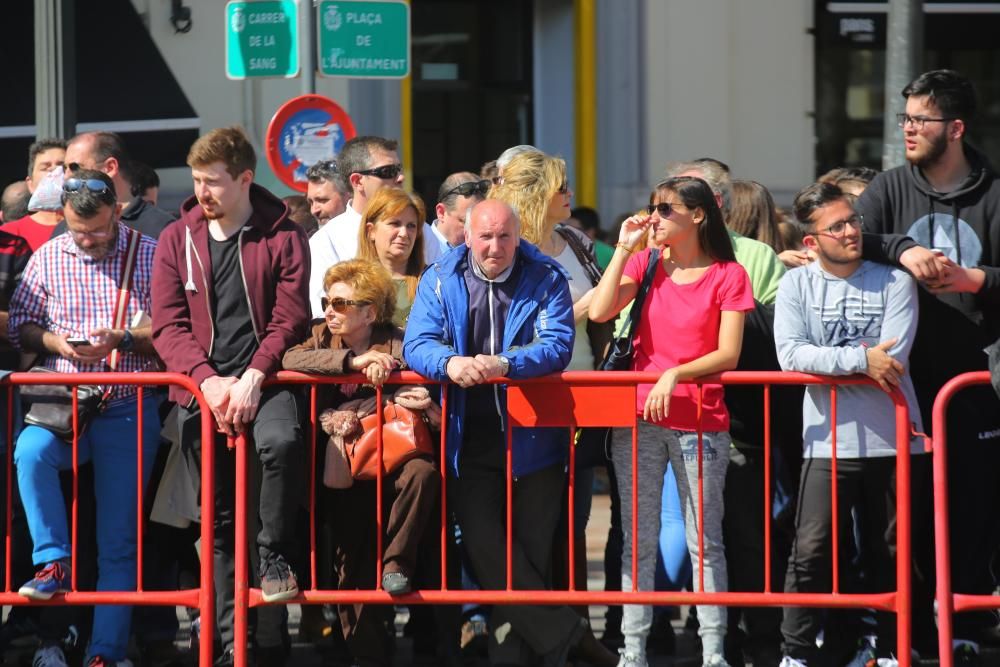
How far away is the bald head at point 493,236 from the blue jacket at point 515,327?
0.30ft

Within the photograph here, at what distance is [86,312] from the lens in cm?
663

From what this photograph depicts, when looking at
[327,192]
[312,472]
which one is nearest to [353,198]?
[327,192]

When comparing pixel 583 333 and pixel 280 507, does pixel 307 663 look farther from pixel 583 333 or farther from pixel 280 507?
pixel 583 333

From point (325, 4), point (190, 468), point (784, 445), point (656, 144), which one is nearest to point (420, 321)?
point (190, 468)

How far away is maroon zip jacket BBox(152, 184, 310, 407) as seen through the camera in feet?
21.0

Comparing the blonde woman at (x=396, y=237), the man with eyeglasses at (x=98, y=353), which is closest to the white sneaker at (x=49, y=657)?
the man with eyeglasses at (x=98, y=353)

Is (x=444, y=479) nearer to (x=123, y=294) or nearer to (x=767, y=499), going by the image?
(x=767, y=499)

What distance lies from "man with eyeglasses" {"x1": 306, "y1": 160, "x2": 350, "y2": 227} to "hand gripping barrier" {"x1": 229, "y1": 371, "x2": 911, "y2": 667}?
6.62 ft

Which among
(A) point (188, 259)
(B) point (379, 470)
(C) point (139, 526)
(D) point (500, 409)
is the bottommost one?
(C) point (139, 526)

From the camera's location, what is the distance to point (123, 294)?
6672 millimetres

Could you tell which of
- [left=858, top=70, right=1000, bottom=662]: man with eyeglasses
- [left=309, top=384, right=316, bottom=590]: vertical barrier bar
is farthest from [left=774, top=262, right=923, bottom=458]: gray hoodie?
[left=309, top=384, right=316, bottom=590]: vertical barrier bar

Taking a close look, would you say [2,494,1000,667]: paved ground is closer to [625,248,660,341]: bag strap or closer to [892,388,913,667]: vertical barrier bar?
[892,388,913,667]: vertical barrier bar

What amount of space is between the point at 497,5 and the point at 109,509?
799 cm

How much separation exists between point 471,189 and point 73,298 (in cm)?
184
